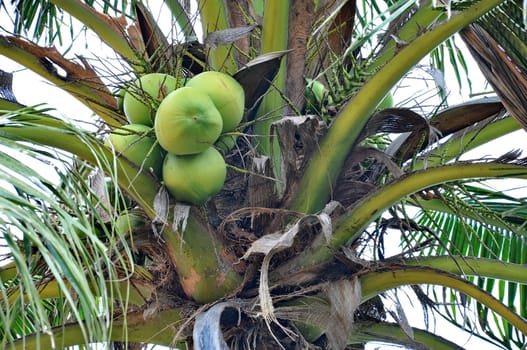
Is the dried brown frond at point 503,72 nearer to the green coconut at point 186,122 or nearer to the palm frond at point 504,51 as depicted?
the palm frond at point 504,51

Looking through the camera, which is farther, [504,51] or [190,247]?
[190,247]

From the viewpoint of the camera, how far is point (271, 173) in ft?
5.74

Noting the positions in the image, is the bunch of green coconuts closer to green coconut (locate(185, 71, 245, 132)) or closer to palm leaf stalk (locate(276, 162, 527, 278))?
green coconut (locate(185, 71, 245, 132))

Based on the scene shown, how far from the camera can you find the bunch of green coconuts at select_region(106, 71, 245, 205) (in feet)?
4.97

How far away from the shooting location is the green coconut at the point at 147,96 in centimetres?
164

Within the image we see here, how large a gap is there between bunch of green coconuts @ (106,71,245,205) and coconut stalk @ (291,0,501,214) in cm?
22

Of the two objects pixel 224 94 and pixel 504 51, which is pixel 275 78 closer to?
pixel 224 94

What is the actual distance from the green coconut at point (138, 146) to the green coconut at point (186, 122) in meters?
0.07

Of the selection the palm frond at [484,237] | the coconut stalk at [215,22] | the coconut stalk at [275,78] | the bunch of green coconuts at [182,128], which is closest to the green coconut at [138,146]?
the bunch of green coconuts at [182,128]

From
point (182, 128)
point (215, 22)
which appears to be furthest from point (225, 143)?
point (215, 22)

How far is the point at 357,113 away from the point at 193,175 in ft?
1.28

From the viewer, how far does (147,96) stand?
163cm

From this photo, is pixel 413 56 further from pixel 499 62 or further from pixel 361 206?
pixel 361 206

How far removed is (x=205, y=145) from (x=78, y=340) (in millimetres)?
539
